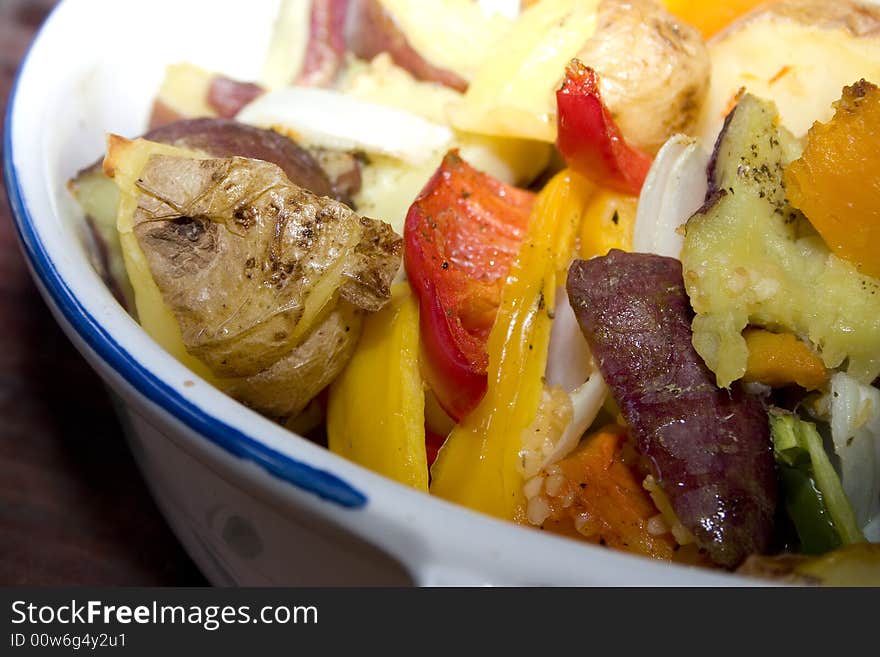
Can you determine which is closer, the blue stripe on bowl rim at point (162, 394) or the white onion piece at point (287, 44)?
the blue stripe on bowl rim at point (162, 394)

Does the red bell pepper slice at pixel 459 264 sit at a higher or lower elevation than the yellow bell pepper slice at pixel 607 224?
lower

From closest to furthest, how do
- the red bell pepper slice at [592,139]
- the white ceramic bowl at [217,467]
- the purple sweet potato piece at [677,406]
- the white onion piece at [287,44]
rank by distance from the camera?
the white ceramic bowl at [217,467] → the purple sweet potato piece at [677,406] → the red bell pepper slice at [592,139] → the white onion piece at [287,44]

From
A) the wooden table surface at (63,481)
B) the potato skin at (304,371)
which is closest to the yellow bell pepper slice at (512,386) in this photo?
the potato skin at (304,371)

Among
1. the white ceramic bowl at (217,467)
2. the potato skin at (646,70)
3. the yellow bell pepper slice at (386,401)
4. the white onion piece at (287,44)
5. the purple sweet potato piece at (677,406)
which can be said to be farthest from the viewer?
the white onion piece at (287,44)

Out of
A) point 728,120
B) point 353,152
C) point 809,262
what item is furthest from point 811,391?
point 353,152

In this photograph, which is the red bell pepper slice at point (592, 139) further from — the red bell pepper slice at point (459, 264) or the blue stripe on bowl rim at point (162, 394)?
the blue stripe on bowl rim at point (162, 394)

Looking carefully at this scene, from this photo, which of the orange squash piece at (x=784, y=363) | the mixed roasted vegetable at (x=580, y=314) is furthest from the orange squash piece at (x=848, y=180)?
the orange squash piece at (x=784, y=363)

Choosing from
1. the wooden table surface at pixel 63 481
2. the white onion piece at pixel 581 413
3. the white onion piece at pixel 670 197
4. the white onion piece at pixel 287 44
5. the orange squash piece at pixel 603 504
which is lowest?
the wooden table surface at pixel 63 481
